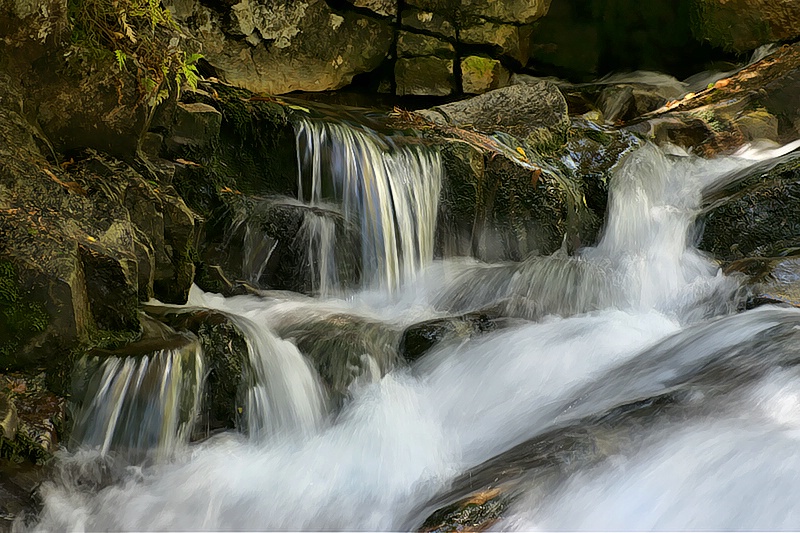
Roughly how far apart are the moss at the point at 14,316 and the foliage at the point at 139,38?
1.25 metres

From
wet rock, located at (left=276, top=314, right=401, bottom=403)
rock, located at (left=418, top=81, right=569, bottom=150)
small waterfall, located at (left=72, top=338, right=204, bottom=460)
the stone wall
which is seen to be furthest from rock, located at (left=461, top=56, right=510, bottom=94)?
small waterfall, located at (left=72, top=338, right=204, bottom=460)

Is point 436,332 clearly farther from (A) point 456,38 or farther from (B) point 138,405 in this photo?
(A) point 456,38

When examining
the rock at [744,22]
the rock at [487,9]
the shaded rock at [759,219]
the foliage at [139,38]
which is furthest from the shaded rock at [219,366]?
the rock at [744,22]

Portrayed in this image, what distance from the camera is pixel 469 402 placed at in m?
3.70

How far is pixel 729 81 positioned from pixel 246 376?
6.49 metres

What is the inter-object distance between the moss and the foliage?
125cm

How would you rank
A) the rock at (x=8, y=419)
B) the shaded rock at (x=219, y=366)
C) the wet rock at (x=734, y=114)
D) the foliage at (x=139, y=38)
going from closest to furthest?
the rock at (x=8, y=419) < the shaded rock at (x=219, y=366) < the foliage at (x=139, y=38) < the wet rock at (x=734, y=114)

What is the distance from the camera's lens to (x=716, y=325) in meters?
3.92

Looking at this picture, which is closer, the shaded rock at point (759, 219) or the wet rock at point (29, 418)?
the wet rock at point (29, 418)

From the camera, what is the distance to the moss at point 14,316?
2.94m

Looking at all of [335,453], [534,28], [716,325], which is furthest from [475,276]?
[534,28]

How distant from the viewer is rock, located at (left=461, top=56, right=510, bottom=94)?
28.6 feet

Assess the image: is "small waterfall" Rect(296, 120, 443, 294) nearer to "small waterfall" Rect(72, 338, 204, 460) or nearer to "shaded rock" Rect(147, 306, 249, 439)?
"shaded rock" Rect(147, 306, 249, 439)

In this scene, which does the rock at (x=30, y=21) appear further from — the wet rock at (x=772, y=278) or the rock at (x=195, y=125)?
the wet rock at (x=772, y=278)
